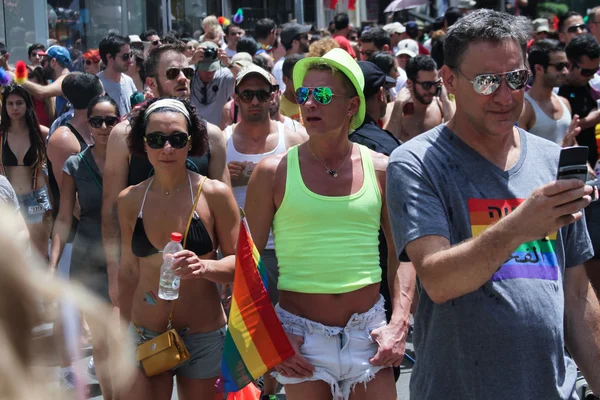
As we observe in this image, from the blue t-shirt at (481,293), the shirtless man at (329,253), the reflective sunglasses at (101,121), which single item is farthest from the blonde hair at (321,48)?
the blue t-shirt at (481,293)

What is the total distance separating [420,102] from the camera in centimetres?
848

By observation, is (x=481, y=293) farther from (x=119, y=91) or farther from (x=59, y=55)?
(x=59, y=55)

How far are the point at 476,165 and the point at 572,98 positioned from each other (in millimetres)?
5865

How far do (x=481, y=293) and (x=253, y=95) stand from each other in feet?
11.8

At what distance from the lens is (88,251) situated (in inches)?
234

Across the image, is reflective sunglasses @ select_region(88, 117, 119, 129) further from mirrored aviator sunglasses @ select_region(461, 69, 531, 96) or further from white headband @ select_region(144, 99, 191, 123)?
mirrored aviator sunglasses @ select_region(461, 69, 531, 96)

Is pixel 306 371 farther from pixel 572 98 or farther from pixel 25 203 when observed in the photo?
pixel 572 98

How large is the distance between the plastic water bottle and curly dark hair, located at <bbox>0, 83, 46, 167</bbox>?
3.96 metres

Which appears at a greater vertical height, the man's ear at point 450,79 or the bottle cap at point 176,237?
the man's ear at point 450,79

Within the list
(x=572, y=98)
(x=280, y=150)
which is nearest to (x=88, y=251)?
(x=280, y=150)

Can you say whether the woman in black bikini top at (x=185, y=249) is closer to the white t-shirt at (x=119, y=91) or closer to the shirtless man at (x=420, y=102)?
the shirtless man at (x=420, y=102)

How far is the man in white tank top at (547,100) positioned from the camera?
304 inches

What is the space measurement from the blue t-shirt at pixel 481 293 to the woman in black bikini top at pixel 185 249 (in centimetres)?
175

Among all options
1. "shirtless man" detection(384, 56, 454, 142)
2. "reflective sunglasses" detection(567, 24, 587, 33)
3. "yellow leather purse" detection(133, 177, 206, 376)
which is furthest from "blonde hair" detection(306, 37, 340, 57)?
"reflective sunglasses" detection(567, 24, 587, 33)
